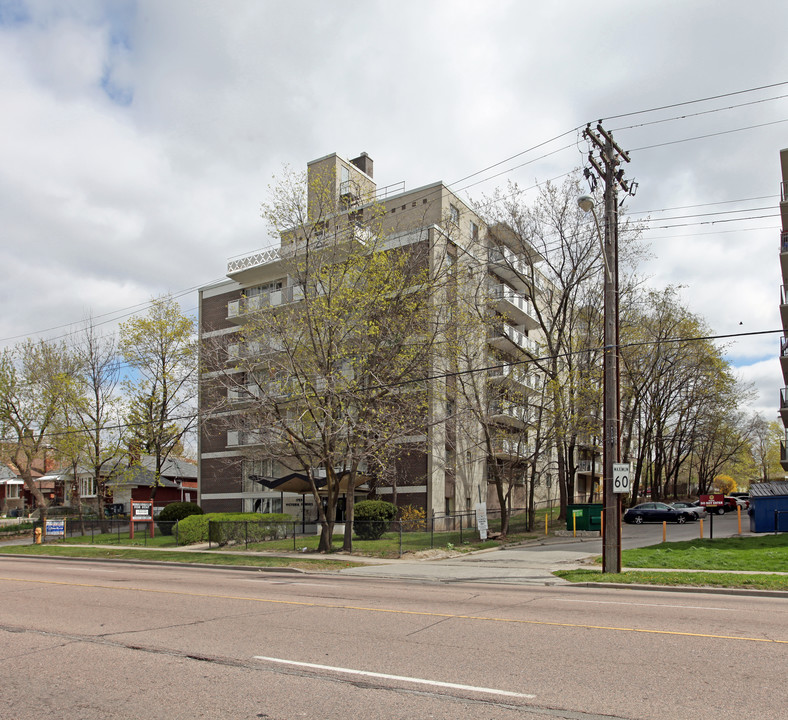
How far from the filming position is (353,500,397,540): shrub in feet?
92.8

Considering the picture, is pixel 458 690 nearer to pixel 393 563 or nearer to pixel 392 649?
pixel 392 649

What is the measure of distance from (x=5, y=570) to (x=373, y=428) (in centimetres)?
1235

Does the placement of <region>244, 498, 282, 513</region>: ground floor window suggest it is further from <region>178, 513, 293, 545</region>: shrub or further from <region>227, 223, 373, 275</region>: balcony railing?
Result: <region>227, 223, 373, 275</region>: balcony railing

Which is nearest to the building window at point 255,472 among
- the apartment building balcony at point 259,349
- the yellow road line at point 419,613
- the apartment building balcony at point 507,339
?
the apartment building balcony at point 259,349

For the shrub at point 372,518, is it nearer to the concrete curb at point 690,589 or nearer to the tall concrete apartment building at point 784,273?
the concrete curb at point 690,589

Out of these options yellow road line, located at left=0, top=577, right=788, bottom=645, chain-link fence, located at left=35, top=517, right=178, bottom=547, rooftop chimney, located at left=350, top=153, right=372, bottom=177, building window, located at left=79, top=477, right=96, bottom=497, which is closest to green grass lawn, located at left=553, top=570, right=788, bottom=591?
yellow road line, located at left=0, top=577, right=788, bottom=645

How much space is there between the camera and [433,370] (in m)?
28.2

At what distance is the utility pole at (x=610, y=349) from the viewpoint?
55.6 ft

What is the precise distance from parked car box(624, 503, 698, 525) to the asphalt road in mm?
29558

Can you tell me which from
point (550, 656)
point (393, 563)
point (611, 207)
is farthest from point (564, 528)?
point (550, 656)

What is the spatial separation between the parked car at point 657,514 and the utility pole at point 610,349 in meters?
25.8

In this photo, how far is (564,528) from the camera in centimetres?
3441

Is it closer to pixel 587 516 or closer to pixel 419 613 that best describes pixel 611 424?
pixel 419 613

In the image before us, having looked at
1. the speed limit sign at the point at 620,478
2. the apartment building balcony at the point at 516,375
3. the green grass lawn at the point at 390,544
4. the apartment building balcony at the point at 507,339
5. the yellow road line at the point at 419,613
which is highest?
the apartment building balcony at the point at 507,339
